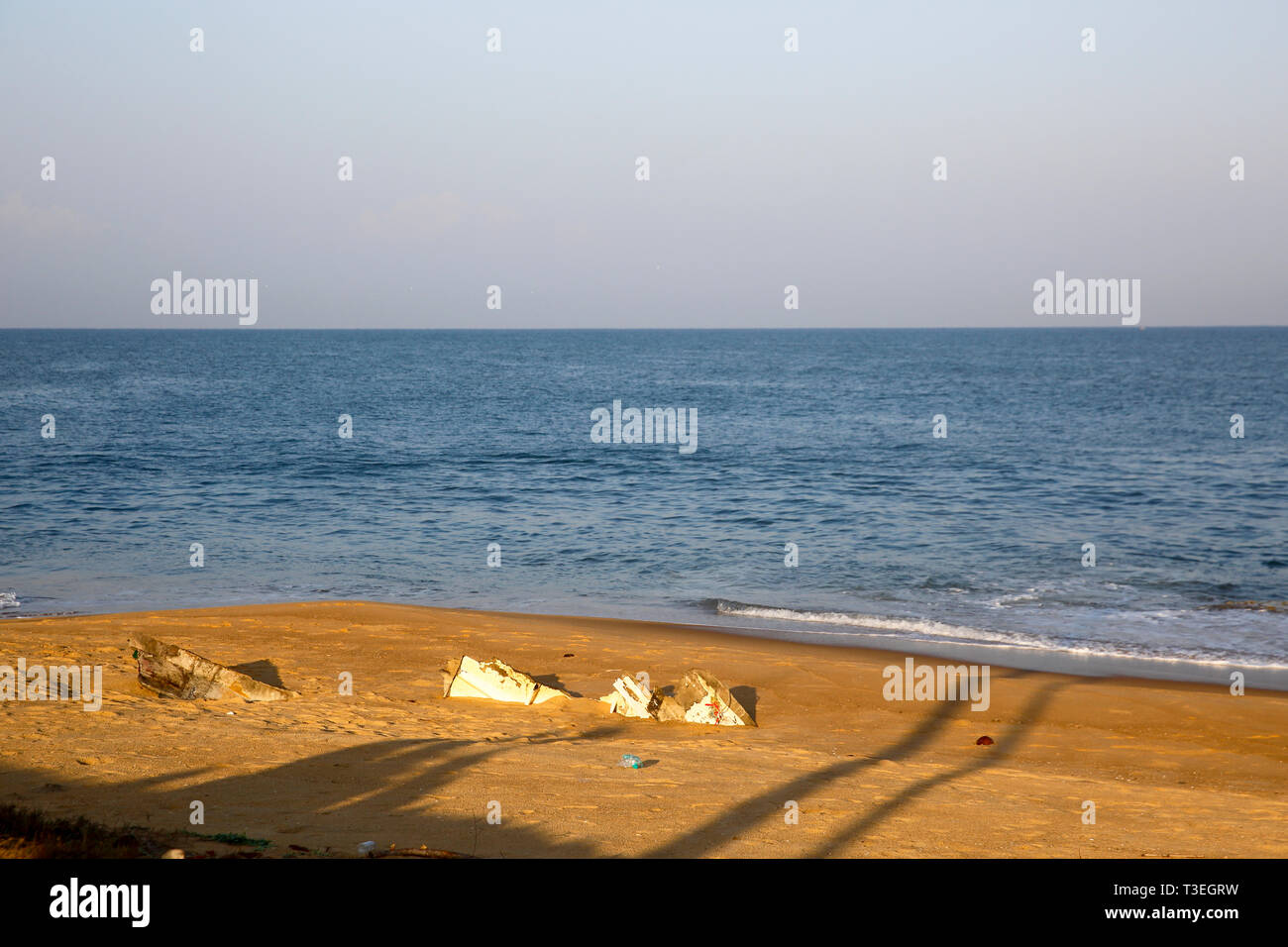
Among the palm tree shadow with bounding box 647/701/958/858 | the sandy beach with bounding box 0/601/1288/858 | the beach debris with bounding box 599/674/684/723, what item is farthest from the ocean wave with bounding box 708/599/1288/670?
→ the beach debris with bounding box 599/674/684/723

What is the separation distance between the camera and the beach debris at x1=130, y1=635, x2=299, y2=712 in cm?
1096

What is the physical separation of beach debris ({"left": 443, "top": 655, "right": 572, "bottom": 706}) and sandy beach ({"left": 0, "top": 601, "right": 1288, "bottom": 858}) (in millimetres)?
161

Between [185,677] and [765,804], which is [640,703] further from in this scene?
[185,677]

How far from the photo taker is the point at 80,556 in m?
21.6

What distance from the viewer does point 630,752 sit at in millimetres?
9602

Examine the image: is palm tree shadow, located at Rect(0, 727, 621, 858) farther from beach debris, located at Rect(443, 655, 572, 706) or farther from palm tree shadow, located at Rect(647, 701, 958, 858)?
beach debris, located at Rect(443, 655, 572, 706)

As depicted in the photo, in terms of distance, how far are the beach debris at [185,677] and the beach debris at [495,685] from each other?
217 cm

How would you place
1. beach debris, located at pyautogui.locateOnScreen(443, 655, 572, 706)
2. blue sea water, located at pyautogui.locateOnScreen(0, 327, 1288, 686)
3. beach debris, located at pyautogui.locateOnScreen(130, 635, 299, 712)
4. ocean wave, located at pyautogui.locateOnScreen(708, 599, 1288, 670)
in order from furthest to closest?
blue sea water, located at pyautogui.locateOnScreen(0, 327, 1288, 686)
ocean wave, located at pyautogui.locateOnScreen(708, 599, 1288, 670)
beach debris, located at pyautogui.locateOnScreen(443, 655, 572, 706)
beach debris, located at pyautogui.locateOnScreen(130, 635, 299, 712)

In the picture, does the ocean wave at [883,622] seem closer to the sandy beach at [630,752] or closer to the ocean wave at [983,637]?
the ocean wave at [983,637]

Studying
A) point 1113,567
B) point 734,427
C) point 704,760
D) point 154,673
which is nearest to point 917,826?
point 704,760

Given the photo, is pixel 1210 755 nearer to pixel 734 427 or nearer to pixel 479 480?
pixel 479 480

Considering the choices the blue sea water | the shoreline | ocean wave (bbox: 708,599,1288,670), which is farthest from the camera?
the blue sea water

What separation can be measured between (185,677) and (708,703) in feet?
20.0

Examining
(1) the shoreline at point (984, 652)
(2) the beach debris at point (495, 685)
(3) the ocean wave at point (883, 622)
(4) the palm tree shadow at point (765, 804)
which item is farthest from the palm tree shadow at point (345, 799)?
(3) the ocean wave at point (883, 622)
